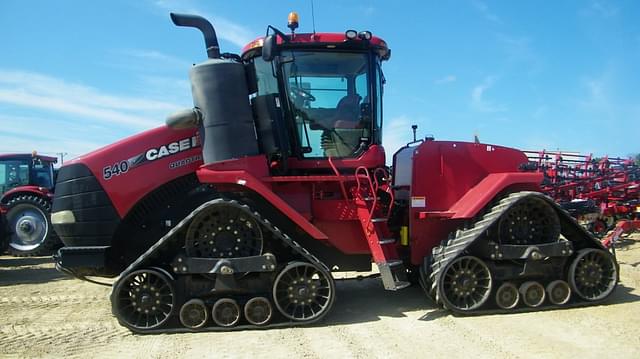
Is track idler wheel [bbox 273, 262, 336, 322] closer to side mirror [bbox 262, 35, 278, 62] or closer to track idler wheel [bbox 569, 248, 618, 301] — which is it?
side mirror [bbox 262, 35, 278, 62]

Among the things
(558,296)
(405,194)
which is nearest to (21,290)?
(405,194)

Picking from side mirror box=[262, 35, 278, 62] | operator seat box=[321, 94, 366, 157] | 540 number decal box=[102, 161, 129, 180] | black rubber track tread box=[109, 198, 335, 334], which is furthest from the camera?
operator seat box=[321, 94, 366, 157]

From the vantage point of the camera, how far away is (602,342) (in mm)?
4539

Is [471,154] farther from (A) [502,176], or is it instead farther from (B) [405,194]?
(B) [405,194]

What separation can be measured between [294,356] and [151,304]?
5.28 ft

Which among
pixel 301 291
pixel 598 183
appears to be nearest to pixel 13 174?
pixel 301 291

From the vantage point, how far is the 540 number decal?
17.5 feet

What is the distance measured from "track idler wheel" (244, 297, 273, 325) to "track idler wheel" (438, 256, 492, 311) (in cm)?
187

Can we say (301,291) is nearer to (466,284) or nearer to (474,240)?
(466,284)

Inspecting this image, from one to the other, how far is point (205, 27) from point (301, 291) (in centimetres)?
313

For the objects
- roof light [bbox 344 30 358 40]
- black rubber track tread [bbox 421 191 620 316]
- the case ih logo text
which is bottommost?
black rubber track tread [bbox 421 191 620 316]

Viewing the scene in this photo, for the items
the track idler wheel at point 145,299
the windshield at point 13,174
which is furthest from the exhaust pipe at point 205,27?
the windshield at point 13,174

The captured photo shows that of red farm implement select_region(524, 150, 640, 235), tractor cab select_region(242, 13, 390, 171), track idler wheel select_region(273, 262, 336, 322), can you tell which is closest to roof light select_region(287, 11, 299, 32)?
tractor cab select_region(242, 13, 390, 171)

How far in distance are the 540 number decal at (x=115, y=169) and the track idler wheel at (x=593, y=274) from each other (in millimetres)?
5084
